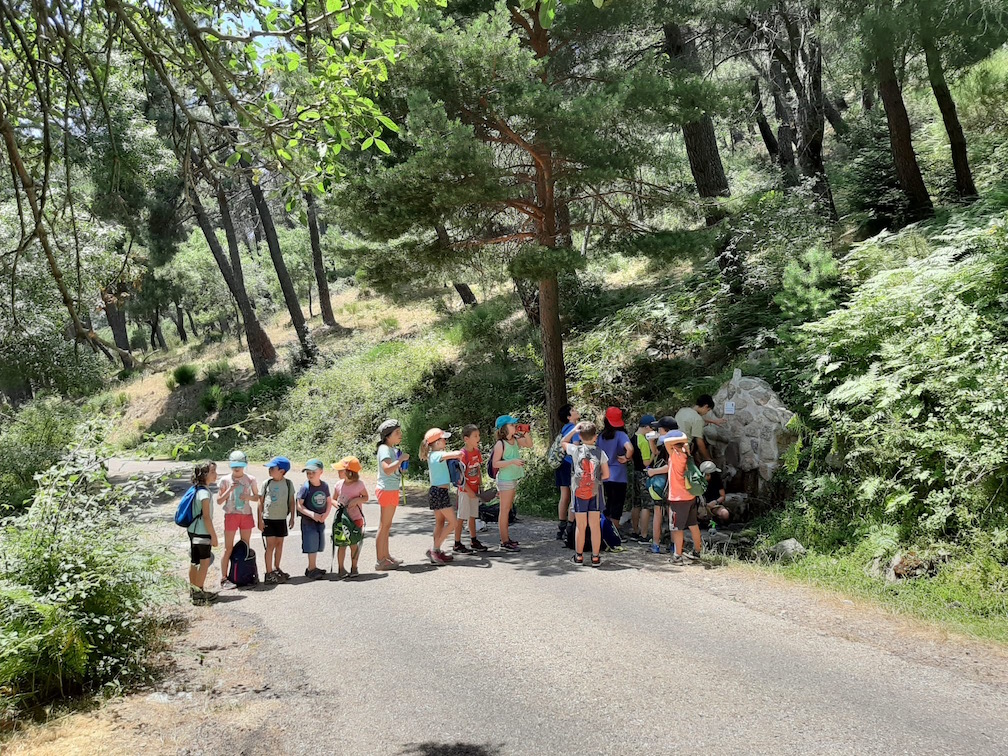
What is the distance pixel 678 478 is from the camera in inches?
330

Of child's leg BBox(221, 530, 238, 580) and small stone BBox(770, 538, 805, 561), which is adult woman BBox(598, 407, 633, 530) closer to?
small stone BBox(770, 538, 805, 561)

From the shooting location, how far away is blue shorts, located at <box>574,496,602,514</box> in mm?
8644

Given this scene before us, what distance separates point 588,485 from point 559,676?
10.5ft

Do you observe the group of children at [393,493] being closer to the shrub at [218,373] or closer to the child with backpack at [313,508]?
the child with backpack at [313,508]

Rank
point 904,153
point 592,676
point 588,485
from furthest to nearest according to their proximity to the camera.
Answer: point 904,153 < point 588,485 < point 592,676

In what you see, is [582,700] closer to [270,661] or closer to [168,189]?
[270,661]

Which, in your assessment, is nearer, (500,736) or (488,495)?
(500,736)

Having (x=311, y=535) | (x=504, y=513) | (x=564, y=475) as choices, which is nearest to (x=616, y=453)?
(x=564, y=475)

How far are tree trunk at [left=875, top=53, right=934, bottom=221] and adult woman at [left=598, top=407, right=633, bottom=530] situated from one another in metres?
8.94

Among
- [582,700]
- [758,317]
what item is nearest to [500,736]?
[582,700]

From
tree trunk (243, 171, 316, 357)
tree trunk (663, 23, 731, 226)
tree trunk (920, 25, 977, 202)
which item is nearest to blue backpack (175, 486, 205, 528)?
tree trunk (663, 23, 731, 226)

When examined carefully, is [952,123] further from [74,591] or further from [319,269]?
[319,269]

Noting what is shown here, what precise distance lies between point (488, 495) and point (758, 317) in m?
5.91

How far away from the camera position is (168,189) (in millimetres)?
33188
